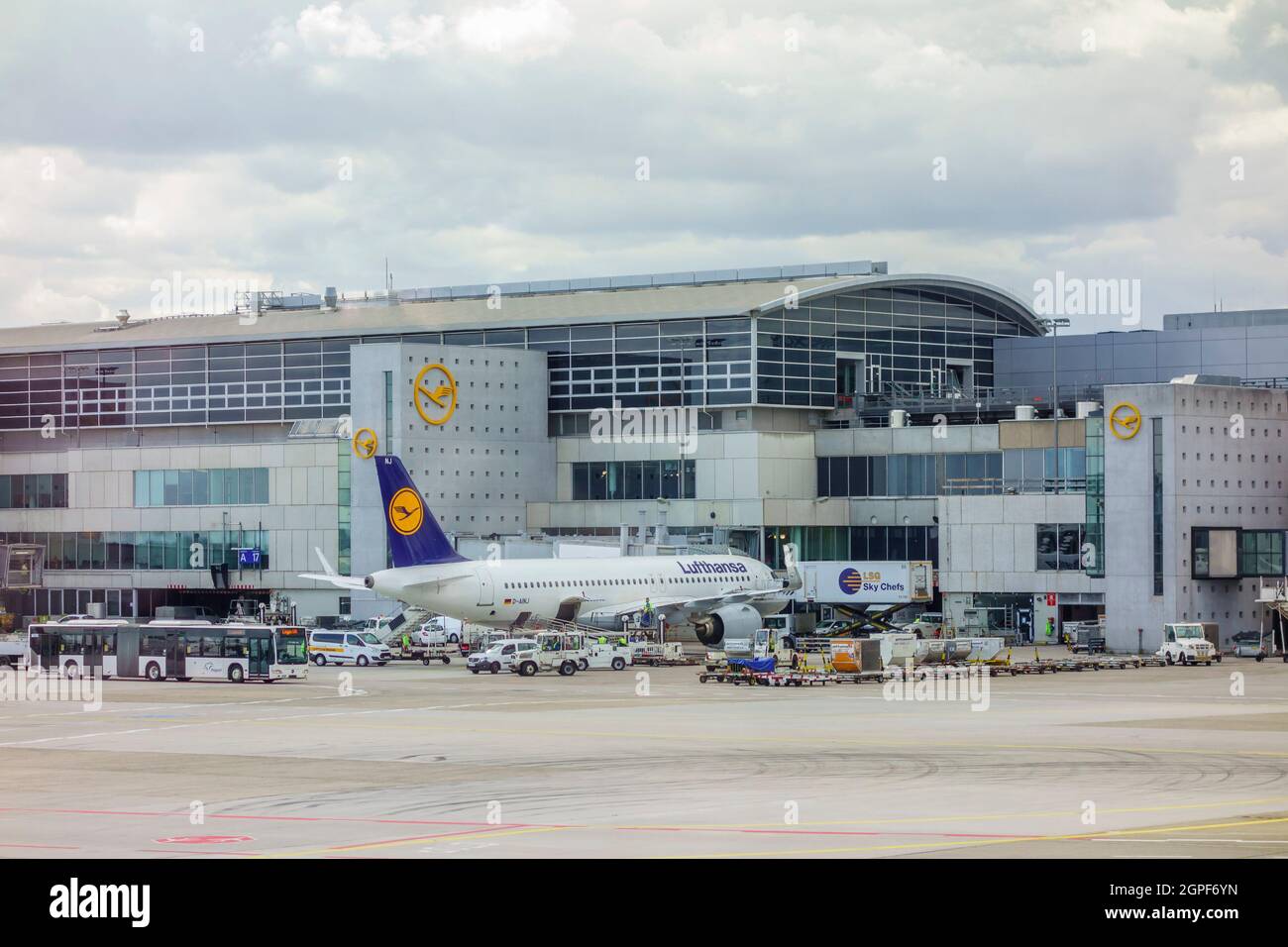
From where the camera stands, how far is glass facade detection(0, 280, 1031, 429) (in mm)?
120188

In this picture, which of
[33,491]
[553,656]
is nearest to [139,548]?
[33,491]

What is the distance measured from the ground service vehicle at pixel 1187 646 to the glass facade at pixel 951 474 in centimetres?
1859

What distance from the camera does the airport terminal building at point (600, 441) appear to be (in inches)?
4178

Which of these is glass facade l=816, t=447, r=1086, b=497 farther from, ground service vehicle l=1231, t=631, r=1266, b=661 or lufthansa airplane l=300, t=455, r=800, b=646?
lufthansa airplane l=300, t=455, r=800, b=646

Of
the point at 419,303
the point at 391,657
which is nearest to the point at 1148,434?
the point at 391,657

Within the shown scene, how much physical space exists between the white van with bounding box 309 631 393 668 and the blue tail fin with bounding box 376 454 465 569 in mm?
6233

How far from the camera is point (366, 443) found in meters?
114

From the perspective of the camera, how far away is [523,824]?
105 ft

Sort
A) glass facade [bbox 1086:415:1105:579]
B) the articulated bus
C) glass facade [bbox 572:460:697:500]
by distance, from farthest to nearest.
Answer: glass facade [bbox 572:460:697:500]
glass facade [bbox 1086:415:1105:579]
the articulated bus

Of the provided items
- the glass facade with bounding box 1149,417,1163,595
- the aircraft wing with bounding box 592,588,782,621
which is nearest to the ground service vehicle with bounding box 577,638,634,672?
the aircraft wing with bounding box 592,588,782,621

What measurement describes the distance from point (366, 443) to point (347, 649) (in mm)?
25279

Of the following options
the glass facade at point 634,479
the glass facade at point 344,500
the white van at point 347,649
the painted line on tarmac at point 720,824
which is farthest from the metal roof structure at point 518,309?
the painted line on tarmac at point 720,824
